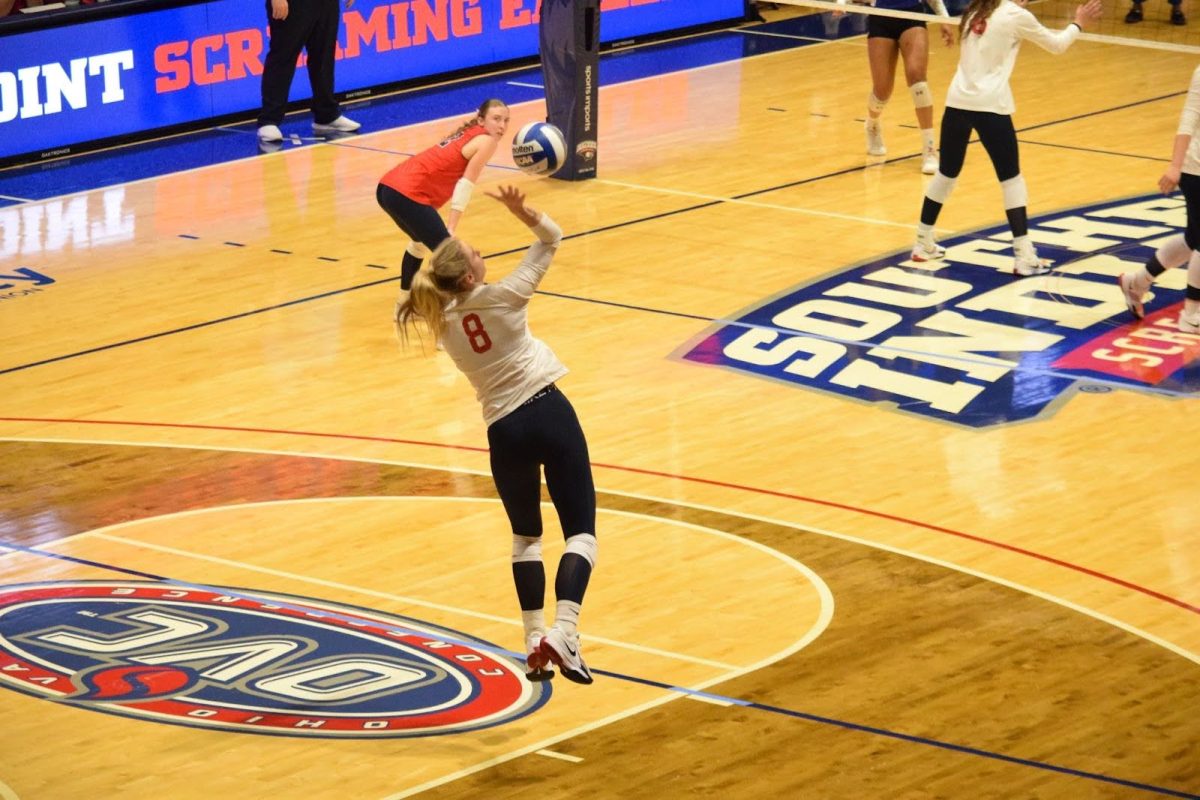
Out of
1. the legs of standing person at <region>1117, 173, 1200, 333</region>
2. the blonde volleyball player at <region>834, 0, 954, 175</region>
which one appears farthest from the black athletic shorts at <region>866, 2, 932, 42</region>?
the legs of standing person at <region>1117, 173, 1200, 333</region>

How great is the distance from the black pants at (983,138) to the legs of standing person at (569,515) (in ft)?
21.8

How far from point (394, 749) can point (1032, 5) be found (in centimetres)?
1925

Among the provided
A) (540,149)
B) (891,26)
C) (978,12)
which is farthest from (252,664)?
(891,26)

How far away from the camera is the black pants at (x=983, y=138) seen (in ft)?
44.5

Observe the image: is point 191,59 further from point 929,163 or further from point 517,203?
point 517,203

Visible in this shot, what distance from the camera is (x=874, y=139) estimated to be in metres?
17.4

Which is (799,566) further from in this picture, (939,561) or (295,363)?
(295,363)

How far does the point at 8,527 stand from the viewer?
9.82 metres

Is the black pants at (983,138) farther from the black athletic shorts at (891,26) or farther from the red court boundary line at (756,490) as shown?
the red court boundary line at (756,490)

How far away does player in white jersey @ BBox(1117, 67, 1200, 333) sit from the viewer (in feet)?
39.1

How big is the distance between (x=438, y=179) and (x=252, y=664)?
5.36m

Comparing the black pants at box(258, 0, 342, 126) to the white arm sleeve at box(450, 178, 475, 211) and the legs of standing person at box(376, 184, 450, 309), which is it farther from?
the white arm sleeve at box(450, 178, 475, 211)

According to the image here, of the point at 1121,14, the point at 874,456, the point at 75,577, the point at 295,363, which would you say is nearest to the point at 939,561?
the point at 874,456

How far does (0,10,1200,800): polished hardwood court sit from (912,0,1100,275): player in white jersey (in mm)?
770
